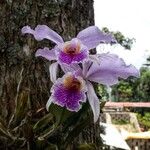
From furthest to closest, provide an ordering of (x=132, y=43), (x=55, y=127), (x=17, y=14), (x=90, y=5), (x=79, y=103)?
(x=132, y=43)
(x=90, y=5)
(x=17, y=14)
(x=55, y=127)
(x=79, y=103)

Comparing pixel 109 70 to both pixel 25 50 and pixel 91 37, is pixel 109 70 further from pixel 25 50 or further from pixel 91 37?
pixel 25 50

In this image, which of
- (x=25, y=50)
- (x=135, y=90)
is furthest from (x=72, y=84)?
(x=135, y=90)

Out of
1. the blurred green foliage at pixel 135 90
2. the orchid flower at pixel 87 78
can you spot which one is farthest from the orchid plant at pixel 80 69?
the blurred green foliage at pixel 135 90

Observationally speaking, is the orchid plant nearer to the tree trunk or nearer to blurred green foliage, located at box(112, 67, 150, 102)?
the tree trunk

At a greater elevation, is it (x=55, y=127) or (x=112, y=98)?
(x=55, y=127)

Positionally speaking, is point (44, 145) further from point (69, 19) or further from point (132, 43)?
point (132, 43)

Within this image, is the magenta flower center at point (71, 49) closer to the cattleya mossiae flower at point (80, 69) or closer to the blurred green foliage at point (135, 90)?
the cattleya mossiae flower at point (80, 69)

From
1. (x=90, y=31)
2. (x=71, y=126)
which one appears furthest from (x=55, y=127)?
(x=90, y=31)
